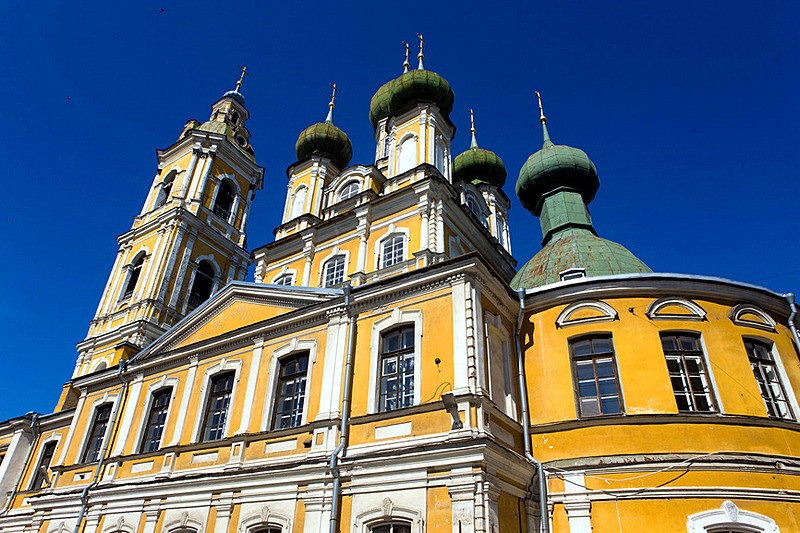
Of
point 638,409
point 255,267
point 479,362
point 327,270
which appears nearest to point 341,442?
point 479,362

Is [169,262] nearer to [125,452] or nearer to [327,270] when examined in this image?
[327,270]

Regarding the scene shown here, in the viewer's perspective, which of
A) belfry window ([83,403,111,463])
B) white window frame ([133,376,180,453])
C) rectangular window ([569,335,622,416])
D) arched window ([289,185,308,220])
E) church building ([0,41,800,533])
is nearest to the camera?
church building ([0,41,800,533])

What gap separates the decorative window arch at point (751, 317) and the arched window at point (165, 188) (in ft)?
83.5

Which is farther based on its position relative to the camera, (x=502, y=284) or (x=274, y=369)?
Answer: (x=274, y=369)

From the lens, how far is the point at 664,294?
11180 millimetres

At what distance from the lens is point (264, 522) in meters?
10.2

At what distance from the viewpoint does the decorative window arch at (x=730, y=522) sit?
8930 mm

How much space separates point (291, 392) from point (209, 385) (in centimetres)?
247

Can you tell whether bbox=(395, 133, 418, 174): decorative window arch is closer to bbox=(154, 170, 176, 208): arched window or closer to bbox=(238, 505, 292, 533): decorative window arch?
bbox=(238, 505, 292, 533): decorative window arch

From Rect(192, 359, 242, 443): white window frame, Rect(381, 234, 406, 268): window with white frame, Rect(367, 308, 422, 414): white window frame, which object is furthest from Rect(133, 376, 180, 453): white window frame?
Rect(381, 234, 406, 268): window with white frame

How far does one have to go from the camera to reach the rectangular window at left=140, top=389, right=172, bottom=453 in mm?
13414

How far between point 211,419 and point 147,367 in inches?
122

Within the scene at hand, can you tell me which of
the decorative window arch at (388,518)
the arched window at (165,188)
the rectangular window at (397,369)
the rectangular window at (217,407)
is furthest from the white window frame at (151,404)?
the arched window at (165,188)

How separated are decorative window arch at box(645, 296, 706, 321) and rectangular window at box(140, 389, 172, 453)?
10789mm
